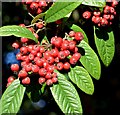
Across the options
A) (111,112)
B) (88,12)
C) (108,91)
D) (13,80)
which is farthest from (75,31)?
(111,112)

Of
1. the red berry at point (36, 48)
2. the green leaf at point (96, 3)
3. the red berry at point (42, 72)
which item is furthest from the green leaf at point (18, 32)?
the green leaf at point (96, 3)

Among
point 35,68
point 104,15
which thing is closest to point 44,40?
point 35,68

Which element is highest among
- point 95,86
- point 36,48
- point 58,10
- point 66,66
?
point 58,10

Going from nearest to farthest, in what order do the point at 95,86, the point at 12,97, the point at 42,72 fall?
the point at 42,72 → the point at 12,97 → the point at 95,86

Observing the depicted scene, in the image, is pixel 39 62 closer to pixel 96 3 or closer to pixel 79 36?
pixel 79 36

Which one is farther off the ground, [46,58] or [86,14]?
[86,14]

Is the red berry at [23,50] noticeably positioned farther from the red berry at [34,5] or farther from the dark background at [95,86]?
the dark background at [95,86]

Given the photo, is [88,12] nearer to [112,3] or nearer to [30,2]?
[112,3]
